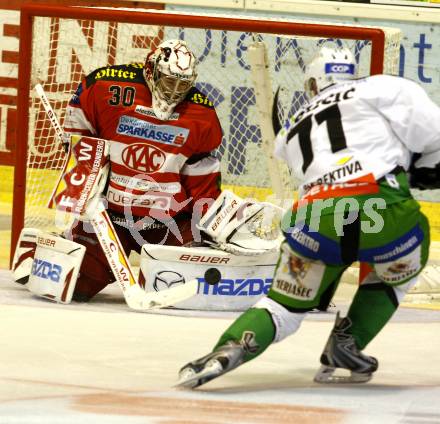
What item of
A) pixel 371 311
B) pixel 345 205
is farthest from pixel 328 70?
pixel 371 311

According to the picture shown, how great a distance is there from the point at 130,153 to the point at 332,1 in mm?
2336

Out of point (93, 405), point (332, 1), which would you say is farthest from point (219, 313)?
point (332, 1)

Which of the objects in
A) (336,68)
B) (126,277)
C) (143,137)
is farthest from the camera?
(143,137)

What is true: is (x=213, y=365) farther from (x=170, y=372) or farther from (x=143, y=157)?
(x=143, y=157)

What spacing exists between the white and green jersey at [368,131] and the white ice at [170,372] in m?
0.62

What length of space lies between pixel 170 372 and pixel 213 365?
0.44m

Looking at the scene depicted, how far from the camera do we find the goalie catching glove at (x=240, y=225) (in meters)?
5.14

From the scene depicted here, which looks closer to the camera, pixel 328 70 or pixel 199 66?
pixel 328 70

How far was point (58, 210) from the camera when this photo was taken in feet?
17.3

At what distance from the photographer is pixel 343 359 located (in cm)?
381

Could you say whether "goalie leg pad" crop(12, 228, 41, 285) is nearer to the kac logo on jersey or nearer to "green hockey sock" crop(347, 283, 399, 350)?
the kac logo on jersey

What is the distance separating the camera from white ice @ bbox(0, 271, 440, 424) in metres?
3.33

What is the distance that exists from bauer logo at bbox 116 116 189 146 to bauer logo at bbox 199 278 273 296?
584mm

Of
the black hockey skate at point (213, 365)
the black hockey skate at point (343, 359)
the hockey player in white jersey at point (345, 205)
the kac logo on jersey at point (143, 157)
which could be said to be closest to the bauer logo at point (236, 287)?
the kac logo on jersey at point (143, 157)
